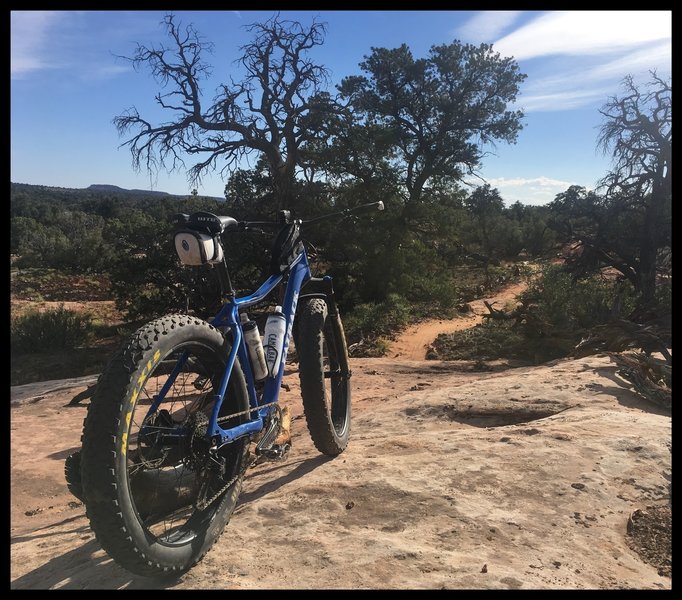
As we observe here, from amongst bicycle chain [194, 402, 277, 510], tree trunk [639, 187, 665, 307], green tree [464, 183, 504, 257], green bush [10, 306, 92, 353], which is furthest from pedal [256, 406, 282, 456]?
green tree [464, 183, 504, 257]

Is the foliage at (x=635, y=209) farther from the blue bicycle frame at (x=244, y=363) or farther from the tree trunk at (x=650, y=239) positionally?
the blue bicycle frame at (x=244, y=363)

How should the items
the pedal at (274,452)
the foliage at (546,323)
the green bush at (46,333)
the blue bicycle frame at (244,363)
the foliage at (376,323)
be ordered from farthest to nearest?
the green bush at (46,333)
the foliage at (376,323)
the foliage at (546,323)
the pedal at (274,452)
the blue bicycle frame at (244,363)

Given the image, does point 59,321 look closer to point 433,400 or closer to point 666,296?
point 433,400

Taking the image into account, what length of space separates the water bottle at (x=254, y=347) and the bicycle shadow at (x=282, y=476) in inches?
26.9

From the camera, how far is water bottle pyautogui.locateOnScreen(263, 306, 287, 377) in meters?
2.75

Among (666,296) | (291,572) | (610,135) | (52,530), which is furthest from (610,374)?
(610,135)

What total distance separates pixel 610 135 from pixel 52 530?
13219 mm

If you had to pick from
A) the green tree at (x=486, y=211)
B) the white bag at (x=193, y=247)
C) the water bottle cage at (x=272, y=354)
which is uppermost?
the green tree at (x=486, y=211)

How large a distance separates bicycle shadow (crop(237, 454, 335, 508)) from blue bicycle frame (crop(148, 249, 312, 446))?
0.47 metres

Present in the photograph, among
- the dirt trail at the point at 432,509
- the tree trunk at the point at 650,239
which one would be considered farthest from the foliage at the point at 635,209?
the dirt trail at the point at 432,509

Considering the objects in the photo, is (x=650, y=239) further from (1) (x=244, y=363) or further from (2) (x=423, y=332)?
(1) (x=244, y=363)

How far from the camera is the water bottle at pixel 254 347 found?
2.52m

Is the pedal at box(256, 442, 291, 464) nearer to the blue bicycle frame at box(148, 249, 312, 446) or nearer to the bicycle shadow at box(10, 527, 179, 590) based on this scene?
the blue bicycle frame at box(148, 249, 312, 446)

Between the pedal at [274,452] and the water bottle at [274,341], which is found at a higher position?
the water bottle at [274,341]
